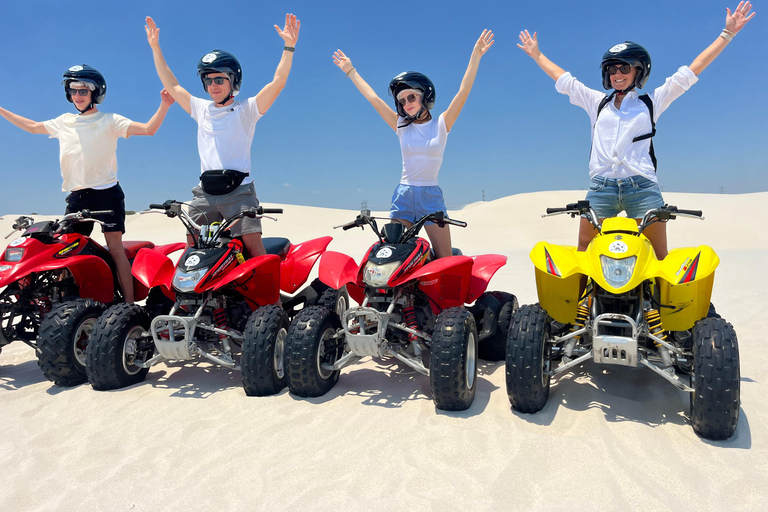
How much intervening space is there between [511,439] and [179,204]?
2.95 metres

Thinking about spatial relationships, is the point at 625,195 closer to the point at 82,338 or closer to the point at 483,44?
the point at 483,44

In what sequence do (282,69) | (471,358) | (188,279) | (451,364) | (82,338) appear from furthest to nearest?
(282,69)
(82,338)
(188,279)
(471,358)
(451,364)

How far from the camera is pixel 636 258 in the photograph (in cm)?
308

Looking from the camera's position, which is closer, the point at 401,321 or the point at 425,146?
the point at 401,321

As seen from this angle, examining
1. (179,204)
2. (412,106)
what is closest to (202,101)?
(179,204)

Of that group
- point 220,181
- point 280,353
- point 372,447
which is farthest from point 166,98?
point 372,447

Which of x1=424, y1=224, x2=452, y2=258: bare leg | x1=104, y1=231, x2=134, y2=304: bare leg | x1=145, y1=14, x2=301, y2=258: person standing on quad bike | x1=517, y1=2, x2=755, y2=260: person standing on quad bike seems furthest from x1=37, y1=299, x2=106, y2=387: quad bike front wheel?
x1=517, y1=2, x2=755, y2=260: person standing on quad bike

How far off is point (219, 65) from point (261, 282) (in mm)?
1832

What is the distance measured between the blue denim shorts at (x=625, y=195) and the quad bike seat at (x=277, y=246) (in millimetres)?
2805

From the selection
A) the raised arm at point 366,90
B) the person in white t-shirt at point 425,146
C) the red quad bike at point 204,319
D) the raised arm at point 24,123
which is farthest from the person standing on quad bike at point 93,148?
the person in white t-shirt at point 425,146

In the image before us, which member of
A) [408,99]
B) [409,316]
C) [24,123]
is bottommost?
[409,316]

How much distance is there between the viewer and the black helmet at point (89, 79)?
484 centimetres

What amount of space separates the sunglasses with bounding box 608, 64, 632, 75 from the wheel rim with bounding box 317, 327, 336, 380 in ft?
9.16

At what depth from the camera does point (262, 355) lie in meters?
3.72
